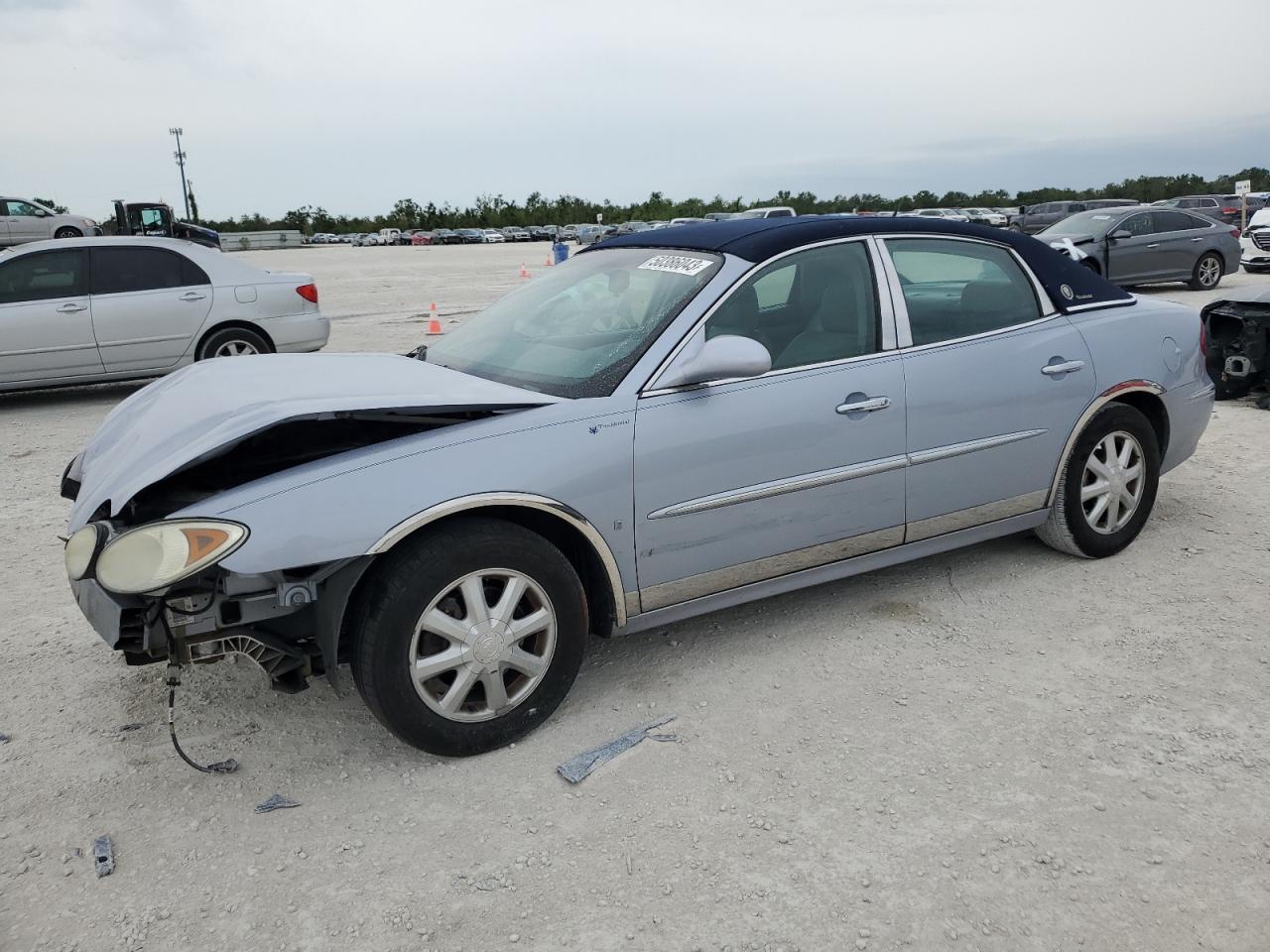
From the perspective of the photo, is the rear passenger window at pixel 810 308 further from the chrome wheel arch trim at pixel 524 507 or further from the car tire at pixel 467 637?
the car tire at pixel 467 637

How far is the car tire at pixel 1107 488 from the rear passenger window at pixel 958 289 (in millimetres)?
623

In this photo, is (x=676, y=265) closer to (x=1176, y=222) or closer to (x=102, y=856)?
(x=102, y=856)

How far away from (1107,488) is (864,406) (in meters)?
1.52

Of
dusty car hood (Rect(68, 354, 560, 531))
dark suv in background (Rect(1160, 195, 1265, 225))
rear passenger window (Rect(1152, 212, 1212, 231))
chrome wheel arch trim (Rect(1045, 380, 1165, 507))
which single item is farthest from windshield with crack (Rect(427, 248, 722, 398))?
dark suv in background (Rect(1160, 195, 1265, 225))

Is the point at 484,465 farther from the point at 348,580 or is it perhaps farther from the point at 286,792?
the point at 286,792

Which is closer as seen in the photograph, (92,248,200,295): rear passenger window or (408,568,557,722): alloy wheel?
(408,568,557,722): alloy wheel

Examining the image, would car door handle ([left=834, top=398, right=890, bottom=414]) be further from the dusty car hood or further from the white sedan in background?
the white sedan in background

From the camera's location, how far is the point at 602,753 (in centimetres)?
316

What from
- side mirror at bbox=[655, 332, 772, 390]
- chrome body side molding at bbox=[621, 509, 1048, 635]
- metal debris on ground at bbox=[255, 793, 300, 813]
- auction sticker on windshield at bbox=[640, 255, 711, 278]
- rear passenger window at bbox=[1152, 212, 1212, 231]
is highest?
auction sticker on windshield at bbox=[640, 255, 711, 278]

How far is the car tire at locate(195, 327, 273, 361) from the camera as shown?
30.9ft

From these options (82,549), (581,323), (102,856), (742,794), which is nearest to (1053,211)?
(581,323)

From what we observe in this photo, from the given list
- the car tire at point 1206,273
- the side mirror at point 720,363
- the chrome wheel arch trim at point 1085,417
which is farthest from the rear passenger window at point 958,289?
the car tire at point 1206,273

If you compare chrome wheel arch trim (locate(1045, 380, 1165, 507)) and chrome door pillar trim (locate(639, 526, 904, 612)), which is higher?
chrome wheel arch trim (locate(1045, 380, 1165, 507))

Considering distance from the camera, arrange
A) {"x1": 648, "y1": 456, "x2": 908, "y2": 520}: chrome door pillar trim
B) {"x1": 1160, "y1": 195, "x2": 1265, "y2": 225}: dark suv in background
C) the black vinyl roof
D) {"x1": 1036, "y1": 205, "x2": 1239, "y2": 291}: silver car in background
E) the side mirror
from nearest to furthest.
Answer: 1. the side mirror
2. {"x1": 648, "y1": 456, "x2": 908, "y2": 520}: chrome door pillar trim
3. the black vinyl roof
4. {"x1": 1036, "y1": 205, "x2": 1239, "y2": 291}: silver car in background
5. {"x1": 1160, "y1": 195, "x2": 1265, "y2": 225}: dark suv in background
